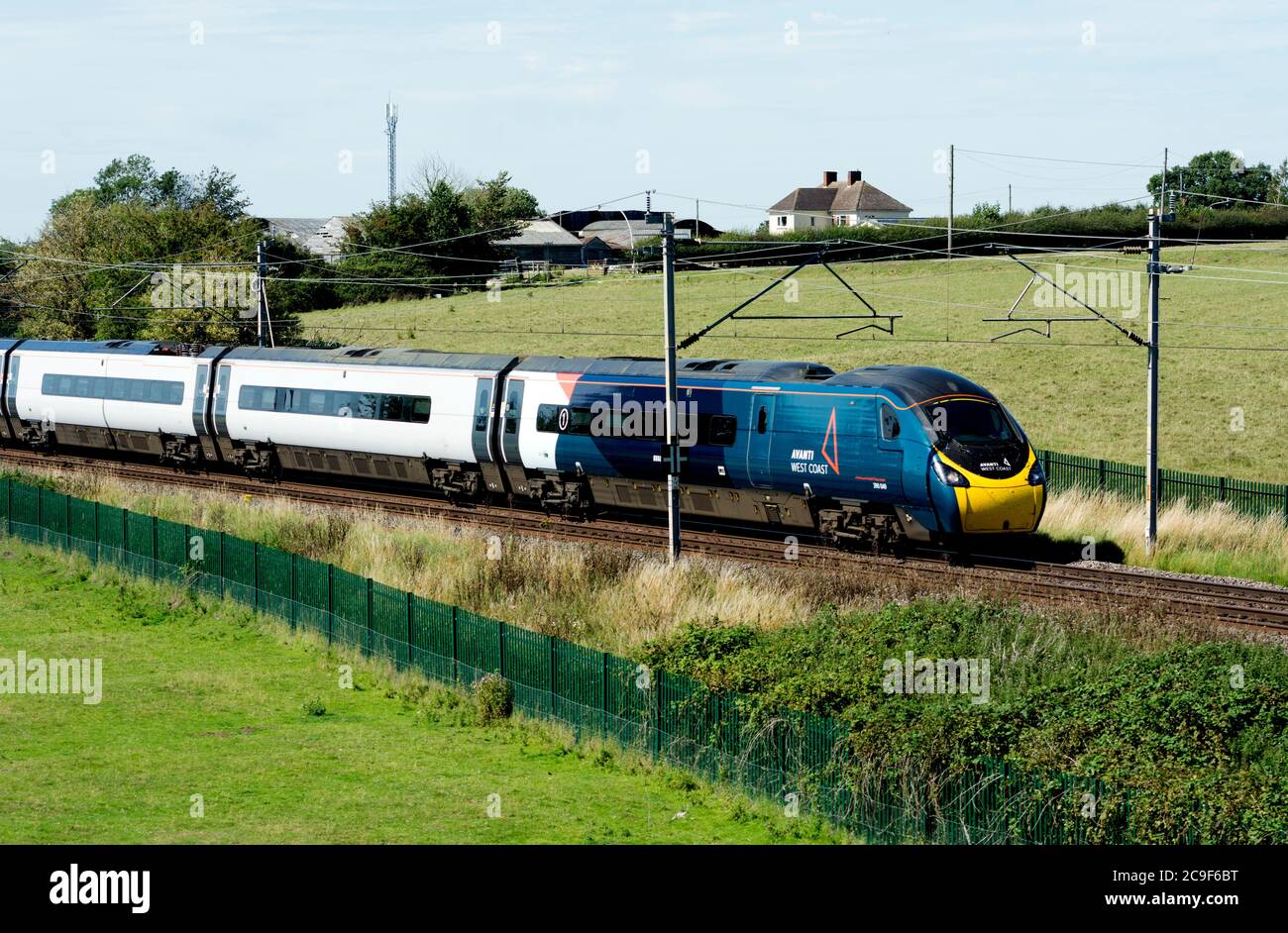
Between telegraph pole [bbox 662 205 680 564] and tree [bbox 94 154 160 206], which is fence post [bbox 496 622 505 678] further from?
tree [bbox 94 154 160 206]

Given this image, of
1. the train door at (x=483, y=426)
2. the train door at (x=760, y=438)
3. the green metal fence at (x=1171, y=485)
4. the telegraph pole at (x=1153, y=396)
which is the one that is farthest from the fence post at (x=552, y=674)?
the green metal fence at (x=1171, y=485)

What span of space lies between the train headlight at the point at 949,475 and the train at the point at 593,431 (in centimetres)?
4

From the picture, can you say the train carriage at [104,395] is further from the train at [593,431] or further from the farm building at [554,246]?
the farm building at [554,246]

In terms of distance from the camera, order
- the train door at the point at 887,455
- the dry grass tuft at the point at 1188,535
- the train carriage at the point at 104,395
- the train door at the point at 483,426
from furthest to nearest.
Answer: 1. the train carriage at the point at 104,395
2. the train door at the point at 483,426
3. the dry grass tuft at the point at 1188,535
4. the train door at the point at 887,455

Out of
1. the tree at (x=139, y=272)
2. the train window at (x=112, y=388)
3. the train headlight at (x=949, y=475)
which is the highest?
the tree at (x=139, y=272)

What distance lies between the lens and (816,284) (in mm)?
93562

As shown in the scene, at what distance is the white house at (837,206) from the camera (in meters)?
140

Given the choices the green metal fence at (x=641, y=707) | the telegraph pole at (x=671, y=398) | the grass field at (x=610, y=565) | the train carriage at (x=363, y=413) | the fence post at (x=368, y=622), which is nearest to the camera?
the green metal fence at (x=641, y=707)

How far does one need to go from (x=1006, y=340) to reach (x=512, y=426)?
4401 cm

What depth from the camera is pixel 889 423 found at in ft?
90.9

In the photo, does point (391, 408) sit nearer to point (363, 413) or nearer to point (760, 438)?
point (363, 413)

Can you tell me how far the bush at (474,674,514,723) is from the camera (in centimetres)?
2234
